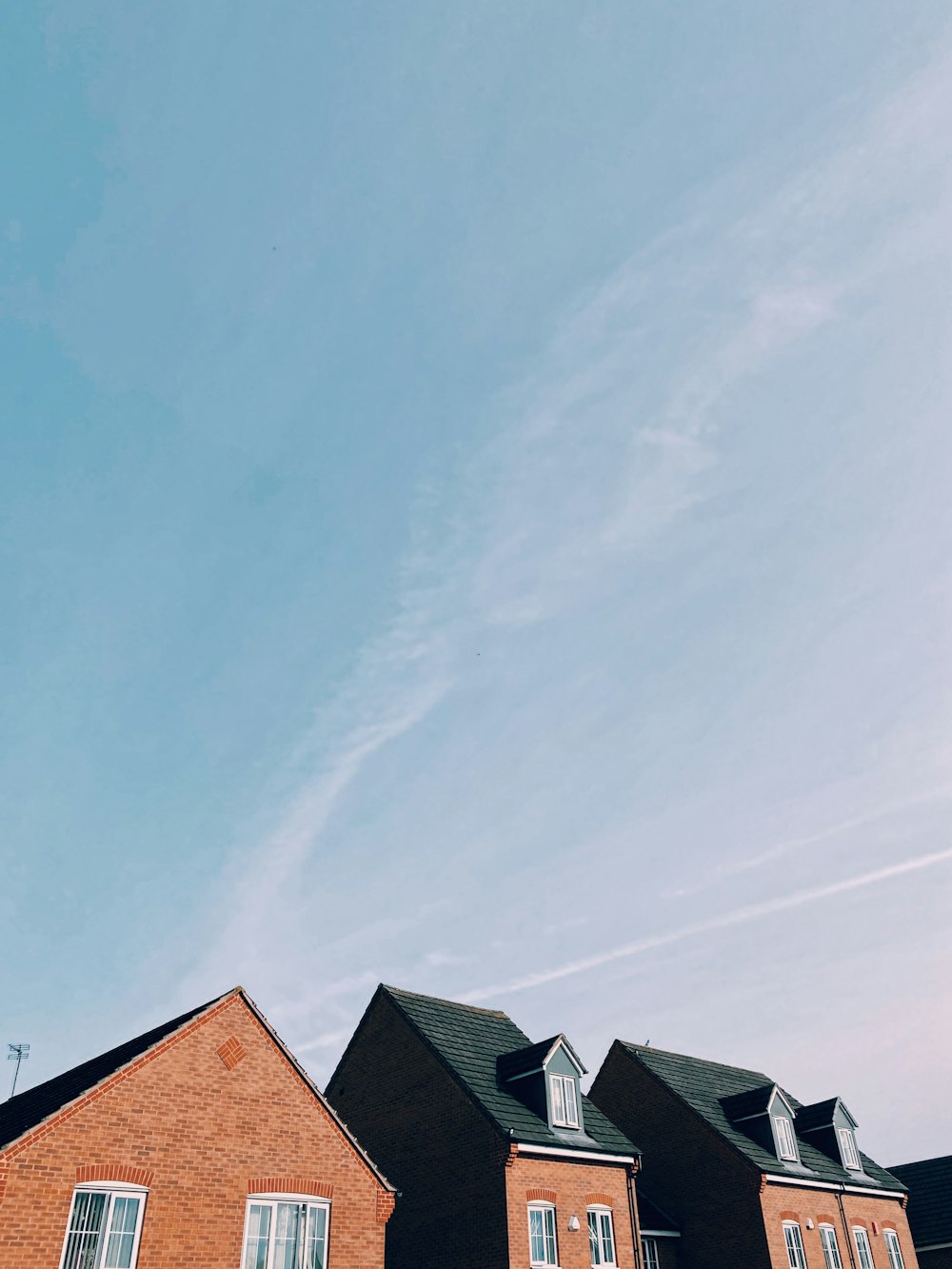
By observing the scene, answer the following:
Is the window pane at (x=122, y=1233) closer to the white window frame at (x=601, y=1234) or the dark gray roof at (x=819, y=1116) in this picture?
the white window frame at (x=601, y=1234)

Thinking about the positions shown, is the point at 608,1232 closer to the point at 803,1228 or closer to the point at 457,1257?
the point at 457,1257

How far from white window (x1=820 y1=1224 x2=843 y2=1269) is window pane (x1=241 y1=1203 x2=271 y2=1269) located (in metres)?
22.1

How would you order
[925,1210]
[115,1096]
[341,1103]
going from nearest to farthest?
[115,1096] < [341,1103] < [925,1210]

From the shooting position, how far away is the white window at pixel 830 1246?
110 ft

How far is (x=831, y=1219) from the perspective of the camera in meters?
34.7

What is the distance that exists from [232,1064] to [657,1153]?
19.9 meters

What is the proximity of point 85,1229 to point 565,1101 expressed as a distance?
579 inches

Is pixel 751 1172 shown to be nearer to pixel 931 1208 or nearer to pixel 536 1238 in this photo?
pixel 536 1238

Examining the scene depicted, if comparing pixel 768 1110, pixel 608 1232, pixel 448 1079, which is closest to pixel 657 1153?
pixel 768 1110

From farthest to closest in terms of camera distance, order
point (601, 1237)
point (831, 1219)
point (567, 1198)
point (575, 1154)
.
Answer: point (831, 1219) < point (575, 1154) < point (601, 1237) < point (567, 1198)

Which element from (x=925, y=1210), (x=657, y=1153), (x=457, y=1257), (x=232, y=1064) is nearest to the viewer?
(x=232, y=1064)

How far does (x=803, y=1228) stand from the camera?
33156 mm

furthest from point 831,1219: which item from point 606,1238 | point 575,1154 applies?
point 575,1154

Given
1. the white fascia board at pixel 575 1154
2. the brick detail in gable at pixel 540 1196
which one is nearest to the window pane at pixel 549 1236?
the brick detail in gable at pixel 540 1196
